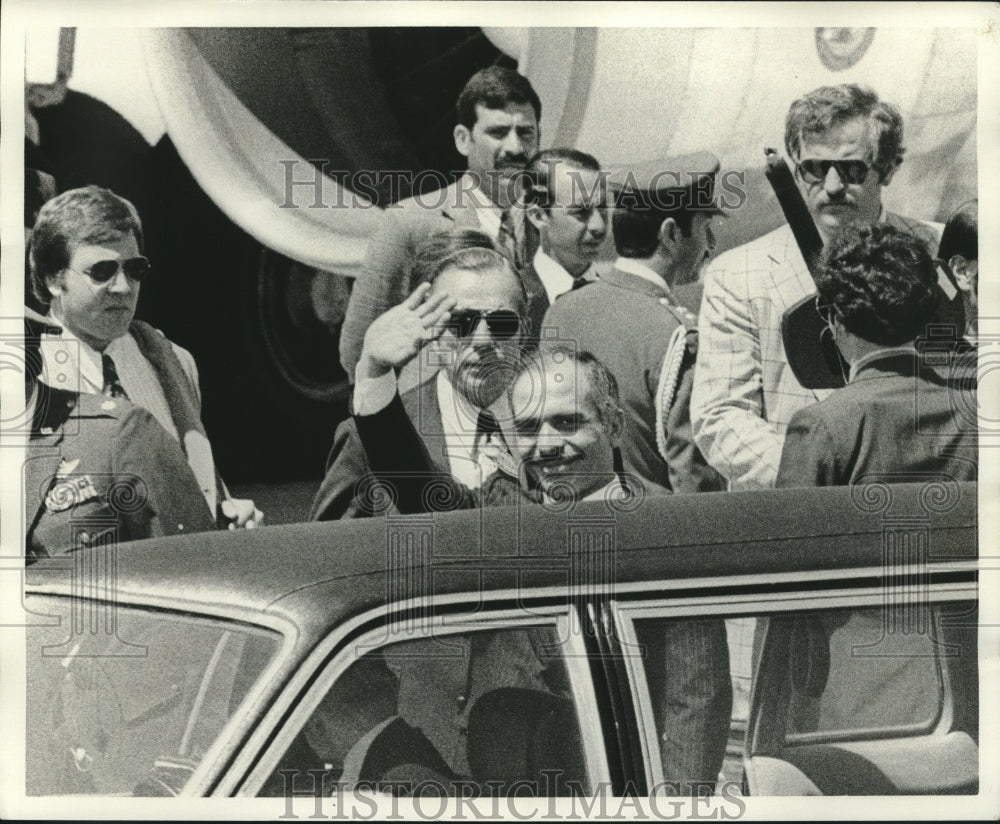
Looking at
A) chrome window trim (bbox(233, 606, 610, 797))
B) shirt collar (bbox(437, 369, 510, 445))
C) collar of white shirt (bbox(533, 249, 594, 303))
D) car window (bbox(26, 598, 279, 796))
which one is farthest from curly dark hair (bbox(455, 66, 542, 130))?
car window (bbox(26, 598, 279, 796))

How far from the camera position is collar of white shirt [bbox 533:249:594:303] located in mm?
2949

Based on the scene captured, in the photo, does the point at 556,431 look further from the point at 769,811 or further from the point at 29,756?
the point at 29,756

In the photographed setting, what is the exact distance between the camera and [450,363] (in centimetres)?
294

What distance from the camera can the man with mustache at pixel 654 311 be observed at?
9.61 ft

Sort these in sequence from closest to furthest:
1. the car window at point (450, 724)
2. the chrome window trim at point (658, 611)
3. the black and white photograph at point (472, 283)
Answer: the chrome window trim at point (658, 611)
the car window at point (450, 724)
the black and white photograph at point (472, 283)

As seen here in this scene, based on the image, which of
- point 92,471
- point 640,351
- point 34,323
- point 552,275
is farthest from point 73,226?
point 640,351

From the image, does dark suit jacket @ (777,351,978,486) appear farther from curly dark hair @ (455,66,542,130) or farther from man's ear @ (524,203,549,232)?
curly dark hair @ (455,66,542,130)

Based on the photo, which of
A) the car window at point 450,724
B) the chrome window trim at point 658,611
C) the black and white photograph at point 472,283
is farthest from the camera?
the black and white photograph at point 472,283

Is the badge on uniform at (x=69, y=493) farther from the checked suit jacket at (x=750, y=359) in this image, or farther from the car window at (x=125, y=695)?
the checked suit jacket at (x=750, y=359)

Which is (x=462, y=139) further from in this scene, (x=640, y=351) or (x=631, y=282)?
(x=640, y=351)

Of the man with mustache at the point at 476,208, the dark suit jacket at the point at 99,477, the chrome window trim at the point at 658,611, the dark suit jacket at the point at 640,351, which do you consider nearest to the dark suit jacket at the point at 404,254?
the man with mustache at the point at 476,208

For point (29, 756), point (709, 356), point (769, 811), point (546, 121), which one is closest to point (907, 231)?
point (709, 356)

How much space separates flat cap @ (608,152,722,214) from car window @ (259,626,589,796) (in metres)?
1.22

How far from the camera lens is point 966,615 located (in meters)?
2.87
